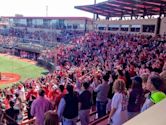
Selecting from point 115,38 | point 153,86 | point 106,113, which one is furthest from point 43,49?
point 153,86

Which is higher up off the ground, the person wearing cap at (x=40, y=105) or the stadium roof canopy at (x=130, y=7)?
the stadium roof canopy at (x=130, y=7)

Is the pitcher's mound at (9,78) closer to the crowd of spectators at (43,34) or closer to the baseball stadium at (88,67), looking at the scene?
the baseball stadium at (88,67)

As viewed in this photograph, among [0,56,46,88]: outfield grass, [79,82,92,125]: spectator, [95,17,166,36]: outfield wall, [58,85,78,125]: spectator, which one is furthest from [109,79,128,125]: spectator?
[0,56,46,88]: outfield grass

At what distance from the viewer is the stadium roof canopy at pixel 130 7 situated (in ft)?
76.7

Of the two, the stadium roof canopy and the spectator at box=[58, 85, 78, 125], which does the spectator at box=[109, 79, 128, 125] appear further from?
the stadium roof canopy

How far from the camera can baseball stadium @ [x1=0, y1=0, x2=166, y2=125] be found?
5.06 m

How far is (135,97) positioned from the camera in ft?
16.8

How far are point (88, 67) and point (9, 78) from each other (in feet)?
38.7

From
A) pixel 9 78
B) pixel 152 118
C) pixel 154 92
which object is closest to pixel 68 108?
pixel 154 92

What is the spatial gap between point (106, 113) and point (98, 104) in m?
0.36

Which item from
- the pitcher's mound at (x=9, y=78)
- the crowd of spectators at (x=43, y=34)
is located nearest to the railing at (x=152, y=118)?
the pitcher's mound at (x=9, y=78)

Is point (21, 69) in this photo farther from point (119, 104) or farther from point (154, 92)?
point (154, 92)

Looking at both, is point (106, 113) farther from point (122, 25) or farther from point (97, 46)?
point (122, 25)

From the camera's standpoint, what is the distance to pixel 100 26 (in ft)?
111
